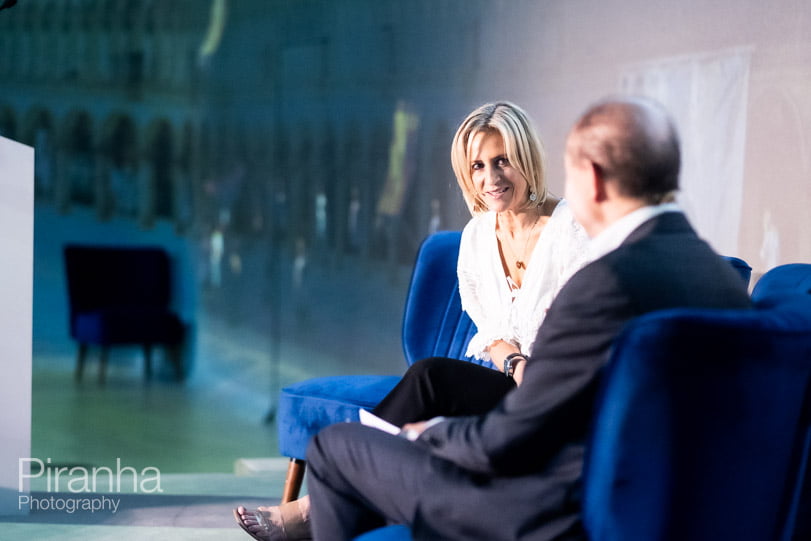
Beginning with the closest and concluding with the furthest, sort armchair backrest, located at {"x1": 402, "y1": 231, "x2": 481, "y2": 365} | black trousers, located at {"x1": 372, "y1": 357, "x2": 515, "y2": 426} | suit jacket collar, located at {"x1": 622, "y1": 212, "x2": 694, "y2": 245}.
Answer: suit jacket collar, located at {"x1": 622, "y1": 212, "x2": 694, "y2": 245} < black trousers, located at {"x1": 372, "y1": 357, "x2": 515, "y2": 426} < armchair backrest, located at {"x1": 402, "y1": 231, "x2": 481, "y2": 365}

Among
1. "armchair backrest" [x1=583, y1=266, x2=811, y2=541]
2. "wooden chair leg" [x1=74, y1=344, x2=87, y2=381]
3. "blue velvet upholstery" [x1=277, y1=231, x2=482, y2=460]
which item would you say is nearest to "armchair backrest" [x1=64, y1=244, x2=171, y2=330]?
"wooden chair leg" [x1=74, y1=344, x2=87, y2=381]

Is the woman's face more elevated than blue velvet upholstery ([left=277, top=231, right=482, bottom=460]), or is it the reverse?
the woman's face

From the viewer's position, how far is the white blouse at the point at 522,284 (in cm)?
226

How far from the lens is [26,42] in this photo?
4531 millimetres

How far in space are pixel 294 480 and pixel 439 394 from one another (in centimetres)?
78

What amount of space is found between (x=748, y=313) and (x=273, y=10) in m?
4.00

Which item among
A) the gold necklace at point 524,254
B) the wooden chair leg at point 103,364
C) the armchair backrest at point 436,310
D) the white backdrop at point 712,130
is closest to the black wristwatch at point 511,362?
the gold necklace at point 524,254

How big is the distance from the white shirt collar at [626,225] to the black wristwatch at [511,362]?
0.85 m

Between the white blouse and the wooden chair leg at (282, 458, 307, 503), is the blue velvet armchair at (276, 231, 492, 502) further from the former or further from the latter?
the white blouse

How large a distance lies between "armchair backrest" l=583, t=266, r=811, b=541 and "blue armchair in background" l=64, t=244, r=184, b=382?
12.4 ft

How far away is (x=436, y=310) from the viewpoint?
9.33 feet

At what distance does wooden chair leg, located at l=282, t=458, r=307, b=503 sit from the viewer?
99.3 inches

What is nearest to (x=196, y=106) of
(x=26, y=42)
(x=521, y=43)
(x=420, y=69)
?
(x=26, y=42)

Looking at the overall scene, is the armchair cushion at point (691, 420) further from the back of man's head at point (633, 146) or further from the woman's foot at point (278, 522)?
the woman's foot at point (278, 522)
